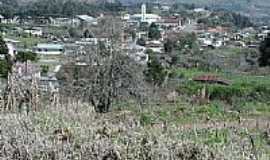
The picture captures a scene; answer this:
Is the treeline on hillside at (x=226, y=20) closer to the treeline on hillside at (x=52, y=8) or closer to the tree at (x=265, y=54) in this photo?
the treeline on hillside at (x=52, y=8)

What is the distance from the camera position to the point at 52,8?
7638 centimetres

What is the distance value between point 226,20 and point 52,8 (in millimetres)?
20984

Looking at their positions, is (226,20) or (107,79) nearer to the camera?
(107,79)

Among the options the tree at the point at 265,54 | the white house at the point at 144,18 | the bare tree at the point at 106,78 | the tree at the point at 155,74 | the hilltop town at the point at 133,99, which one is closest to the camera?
the hilltop town at the point at 133,99

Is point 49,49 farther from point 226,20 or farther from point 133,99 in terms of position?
point 226,20

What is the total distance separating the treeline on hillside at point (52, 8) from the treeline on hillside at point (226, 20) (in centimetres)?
1212

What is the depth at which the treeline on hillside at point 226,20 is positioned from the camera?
240 ft

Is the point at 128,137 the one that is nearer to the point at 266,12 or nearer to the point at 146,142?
the point at 146,142

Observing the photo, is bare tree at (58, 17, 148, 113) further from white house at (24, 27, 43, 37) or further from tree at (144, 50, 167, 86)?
white house at (24, 27, 43, 37)

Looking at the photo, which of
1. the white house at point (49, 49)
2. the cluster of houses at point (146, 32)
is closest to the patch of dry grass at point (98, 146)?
the cluster of houses at point (146, 32)

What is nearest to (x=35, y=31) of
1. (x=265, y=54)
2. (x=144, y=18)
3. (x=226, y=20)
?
(x=144, y=18)

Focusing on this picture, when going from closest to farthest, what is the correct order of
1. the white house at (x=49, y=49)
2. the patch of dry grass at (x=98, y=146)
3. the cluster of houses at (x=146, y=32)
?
the patch of dry grass at (x=98, y=146) < the white house at (x=49, y=49) < the cluster of houses at (x=146, y=32)

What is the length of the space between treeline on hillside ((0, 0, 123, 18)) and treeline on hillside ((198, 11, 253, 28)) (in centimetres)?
1212

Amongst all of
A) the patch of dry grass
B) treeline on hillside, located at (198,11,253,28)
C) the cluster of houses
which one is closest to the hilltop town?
the patch of dry grass
